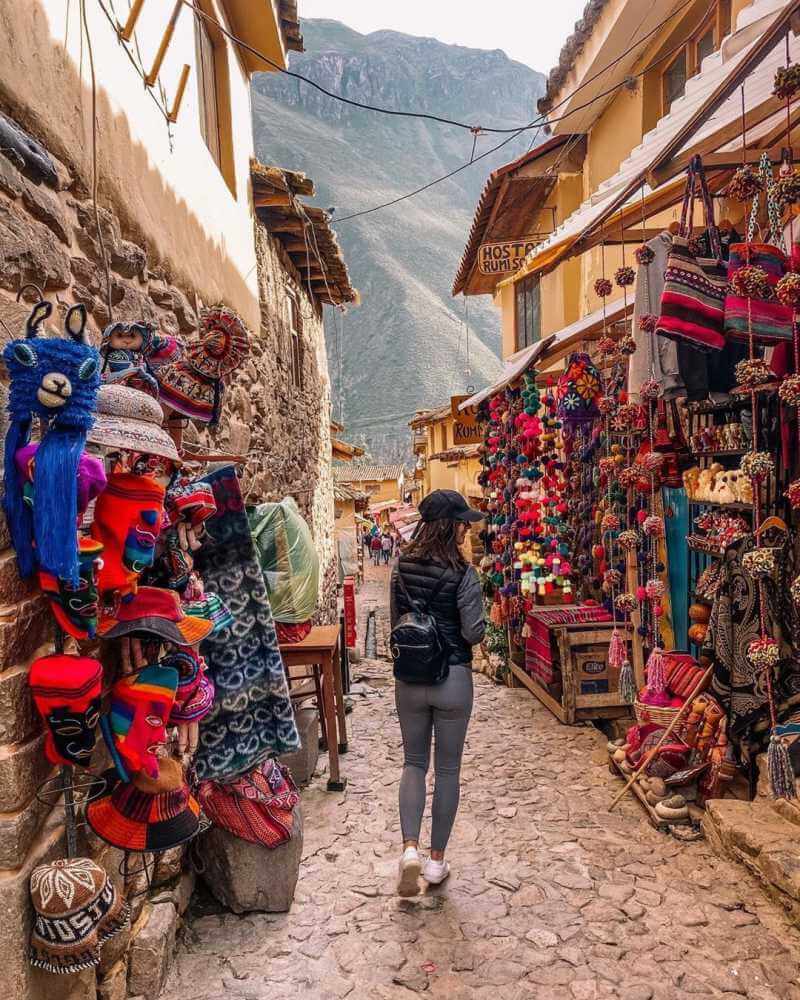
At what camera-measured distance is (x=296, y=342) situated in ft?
25.6

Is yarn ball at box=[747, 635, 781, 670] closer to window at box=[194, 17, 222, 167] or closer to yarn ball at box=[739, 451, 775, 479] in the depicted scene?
yarn ball at box=[739, 451, 775, 479]

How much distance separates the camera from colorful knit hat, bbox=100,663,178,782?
1934mm

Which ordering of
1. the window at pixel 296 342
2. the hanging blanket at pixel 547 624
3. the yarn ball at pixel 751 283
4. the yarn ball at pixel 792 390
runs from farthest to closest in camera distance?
the window at pixel 296 342 → the hanging blanket at pixel 547 624 → the yarn ball at pixel 751 283 → the yarn ball at pixel 792 390

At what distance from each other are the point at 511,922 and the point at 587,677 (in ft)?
9.87

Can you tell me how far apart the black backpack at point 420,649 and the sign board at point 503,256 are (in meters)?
6.39

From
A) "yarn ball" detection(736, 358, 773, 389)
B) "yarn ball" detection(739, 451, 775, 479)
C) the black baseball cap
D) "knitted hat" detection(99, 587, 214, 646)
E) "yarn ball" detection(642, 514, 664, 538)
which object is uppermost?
"yarn ball" detection(736, 358, 773, 389)

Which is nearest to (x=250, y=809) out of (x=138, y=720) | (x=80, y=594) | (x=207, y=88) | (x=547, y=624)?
(x=138, y=720)

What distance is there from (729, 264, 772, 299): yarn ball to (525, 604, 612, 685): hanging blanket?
3.79 metres

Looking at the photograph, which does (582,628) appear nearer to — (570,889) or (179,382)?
(570,889)

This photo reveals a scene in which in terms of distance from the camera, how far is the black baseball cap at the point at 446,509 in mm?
3258

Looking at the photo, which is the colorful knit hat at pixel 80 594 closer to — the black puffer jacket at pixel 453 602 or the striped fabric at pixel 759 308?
the black puffer jacket at pixel 453 602

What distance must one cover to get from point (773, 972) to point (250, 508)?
349 cm

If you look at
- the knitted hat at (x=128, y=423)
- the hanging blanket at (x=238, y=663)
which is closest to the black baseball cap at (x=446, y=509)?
the hanging blanket at (x=238, y=663)

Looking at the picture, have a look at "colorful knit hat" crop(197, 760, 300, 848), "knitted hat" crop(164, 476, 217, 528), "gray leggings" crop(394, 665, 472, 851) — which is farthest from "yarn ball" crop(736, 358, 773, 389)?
"colorful knit hat" crop(197, 760, 300, 848)
